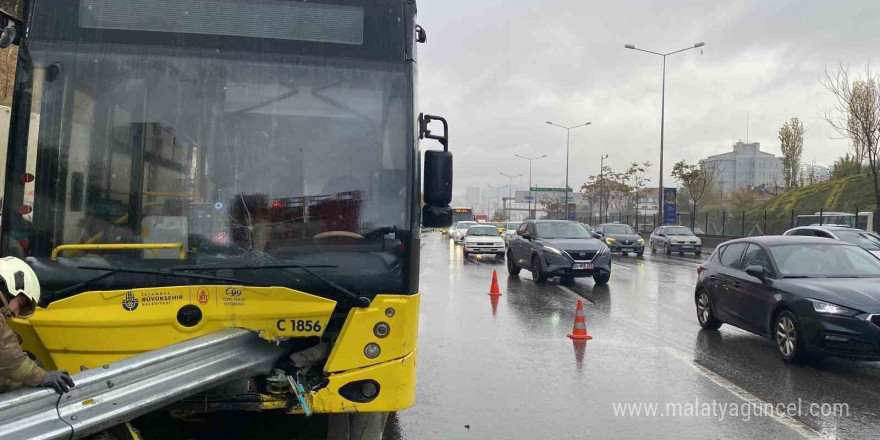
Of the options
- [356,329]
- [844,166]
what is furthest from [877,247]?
[844,166]

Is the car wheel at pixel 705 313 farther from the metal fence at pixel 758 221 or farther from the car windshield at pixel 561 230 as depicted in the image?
the metal fence at pixel 758 221

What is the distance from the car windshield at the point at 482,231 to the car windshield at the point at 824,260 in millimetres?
20478

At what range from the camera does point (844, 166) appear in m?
54.5

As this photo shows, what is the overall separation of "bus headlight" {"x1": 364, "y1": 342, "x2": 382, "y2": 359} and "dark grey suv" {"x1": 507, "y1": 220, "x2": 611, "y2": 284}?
39.1 ft

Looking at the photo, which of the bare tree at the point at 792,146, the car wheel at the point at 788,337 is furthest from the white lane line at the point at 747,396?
the bare tree at the point at 792,146

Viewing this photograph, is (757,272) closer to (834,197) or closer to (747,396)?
(747,396)

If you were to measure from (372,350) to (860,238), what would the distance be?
1796 centimetres

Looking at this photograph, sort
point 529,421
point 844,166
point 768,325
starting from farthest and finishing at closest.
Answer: point 844,166
point 768,325
point 529,421

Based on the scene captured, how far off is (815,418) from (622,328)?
4.40 metres

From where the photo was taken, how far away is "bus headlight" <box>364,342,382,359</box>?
3.98 meters

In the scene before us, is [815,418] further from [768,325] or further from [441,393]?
[441,393]

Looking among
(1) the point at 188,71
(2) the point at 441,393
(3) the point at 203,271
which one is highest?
(1) the point at 188,71

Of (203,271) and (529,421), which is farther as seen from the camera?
(529,421)

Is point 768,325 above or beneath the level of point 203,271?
beneath
